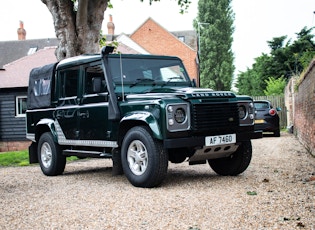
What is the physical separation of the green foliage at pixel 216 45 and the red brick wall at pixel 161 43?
537 inches

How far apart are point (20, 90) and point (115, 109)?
20.2 meters

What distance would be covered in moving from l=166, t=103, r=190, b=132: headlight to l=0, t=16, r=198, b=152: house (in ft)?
67.0

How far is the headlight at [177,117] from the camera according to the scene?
6.42 metres

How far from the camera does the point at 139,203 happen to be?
5613 mm

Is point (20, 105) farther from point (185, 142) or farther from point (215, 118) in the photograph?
point (185, 142)

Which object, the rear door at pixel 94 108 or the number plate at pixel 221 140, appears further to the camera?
the rear door at pixel 94 108

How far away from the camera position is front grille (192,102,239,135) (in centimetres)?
664

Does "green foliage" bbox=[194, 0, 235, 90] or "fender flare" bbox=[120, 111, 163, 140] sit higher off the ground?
"green foliage" bbox=[194, 0, 235, 90]

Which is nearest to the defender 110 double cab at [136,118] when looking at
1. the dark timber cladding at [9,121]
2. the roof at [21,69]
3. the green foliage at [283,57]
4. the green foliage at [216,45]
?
the roof at [21,69]

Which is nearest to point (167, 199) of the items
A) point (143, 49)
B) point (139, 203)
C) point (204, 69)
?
point (139, 203)

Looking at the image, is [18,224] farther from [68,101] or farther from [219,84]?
[219,84]

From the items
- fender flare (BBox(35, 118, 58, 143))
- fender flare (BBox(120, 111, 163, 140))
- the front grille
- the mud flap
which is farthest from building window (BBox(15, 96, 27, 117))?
the front grille

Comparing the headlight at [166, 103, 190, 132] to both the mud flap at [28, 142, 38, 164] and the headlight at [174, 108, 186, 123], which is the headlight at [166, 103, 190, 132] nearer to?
the headlight at [174, 108, 186, 123]

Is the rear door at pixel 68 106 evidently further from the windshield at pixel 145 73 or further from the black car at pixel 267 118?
the black car at pixel 267 118
